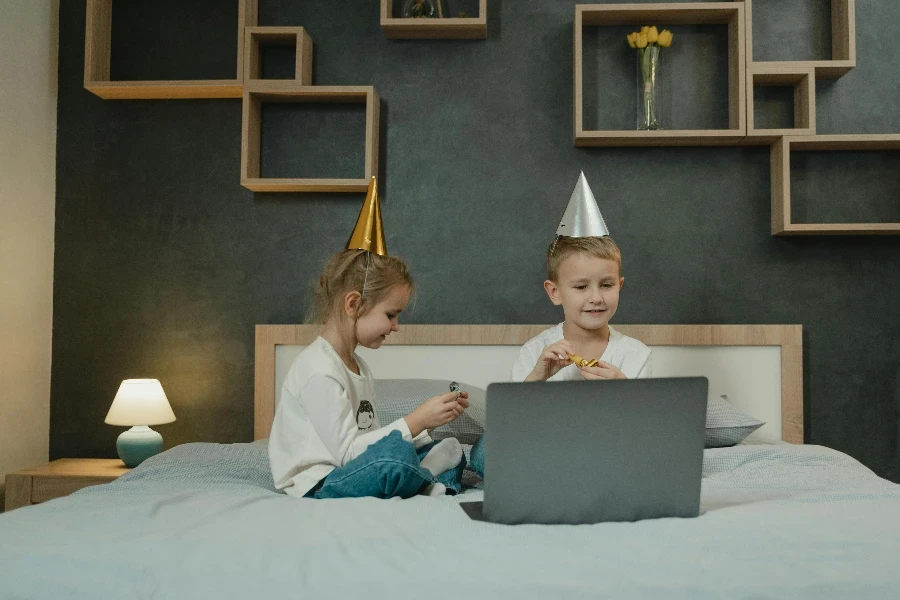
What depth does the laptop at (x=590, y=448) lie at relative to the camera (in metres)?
1.18

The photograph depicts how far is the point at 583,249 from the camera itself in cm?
218

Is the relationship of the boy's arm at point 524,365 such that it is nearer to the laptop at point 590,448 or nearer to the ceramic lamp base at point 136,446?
the laptop at point 590,448

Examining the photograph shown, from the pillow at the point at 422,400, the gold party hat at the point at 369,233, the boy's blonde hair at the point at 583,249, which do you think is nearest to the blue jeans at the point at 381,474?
the gold party hat at the point at 369,233

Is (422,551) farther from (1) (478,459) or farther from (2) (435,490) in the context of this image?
(1) (478,459)

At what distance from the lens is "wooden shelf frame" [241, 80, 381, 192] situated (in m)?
2.81

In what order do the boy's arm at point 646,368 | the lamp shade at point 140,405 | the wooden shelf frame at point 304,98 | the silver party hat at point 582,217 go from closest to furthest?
the boy's arm at point 646,368 < the silver party hat at point 582,217 < the lamp shade at point 140,405 < the wooden shelf frame at point 304,98

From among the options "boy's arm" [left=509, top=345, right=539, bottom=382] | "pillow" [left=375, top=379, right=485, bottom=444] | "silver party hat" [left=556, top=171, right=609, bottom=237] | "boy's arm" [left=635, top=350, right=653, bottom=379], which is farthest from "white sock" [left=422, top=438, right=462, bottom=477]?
"silver party hat" [left=556, top=171, right=609, bottom=237]

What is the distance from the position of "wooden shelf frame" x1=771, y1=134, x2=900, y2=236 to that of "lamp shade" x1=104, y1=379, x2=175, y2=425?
215cm

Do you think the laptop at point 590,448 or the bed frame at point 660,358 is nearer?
the laptop at point 590,448

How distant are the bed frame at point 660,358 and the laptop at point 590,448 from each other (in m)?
1.56

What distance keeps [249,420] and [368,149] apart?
105 cm

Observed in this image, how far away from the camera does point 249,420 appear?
2.97 meters

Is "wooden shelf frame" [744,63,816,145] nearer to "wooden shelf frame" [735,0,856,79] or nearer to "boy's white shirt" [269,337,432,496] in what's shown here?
"wooden shelf frame" [735,0,856,79]

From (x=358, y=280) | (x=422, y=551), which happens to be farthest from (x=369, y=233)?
(x=422, y=551)
